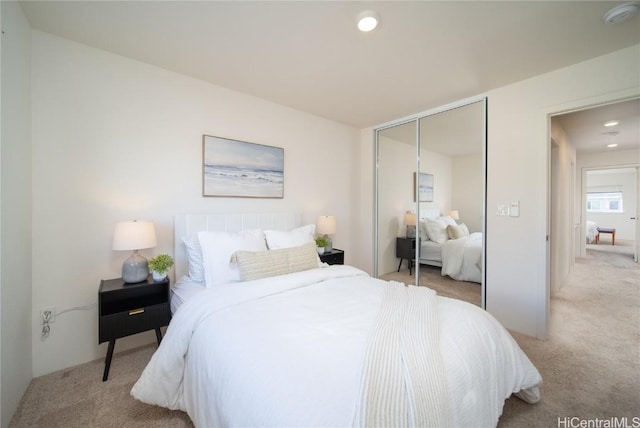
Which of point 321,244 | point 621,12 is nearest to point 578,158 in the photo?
point 621,12

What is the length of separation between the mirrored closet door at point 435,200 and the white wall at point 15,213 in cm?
360

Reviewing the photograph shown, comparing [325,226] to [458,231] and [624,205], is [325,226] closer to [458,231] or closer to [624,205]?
[458,231]

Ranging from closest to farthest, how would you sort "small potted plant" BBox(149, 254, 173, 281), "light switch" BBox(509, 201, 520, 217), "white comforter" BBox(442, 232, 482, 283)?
"small potted plant" BBox(149, 254, 173, 281), "light switch" BBox(509, 201, 520, 217), "white comforter" BBox(442, 232, 482, 283)

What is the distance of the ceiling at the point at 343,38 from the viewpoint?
1.63 metres

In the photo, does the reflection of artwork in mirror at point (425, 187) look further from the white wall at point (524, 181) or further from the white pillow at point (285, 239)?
the white pillow at point (285, 239)

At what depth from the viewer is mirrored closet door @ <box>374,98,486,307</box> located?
119 inches

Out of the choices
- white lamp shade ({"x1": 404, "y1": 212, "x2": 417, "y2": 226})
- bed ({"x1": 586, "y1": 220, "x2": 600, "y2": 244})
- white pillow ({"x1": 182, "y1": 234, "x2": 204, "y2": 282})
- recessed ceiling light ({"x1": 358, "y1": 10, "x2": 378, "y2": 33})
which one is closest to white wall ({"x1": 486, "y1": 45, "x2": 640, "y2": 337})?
white lamp shade ({"x1": 404, "y1": 212, "x2": 417, "y2": 226})

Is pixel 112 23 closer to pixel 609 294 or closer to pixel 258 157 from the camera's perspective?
pixel 258 157

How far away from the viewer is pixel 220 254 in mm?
2098

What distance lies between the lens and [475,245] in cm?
303

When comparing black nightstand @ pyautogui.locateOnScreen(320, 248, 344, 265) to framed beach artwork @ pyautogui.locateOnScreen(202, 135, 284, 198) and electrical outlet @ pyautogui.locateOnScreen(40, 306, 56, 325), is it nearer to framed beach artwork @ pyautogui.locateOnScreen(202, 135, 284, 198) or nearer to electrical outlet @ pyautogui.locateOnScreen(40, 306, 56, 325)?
framed beach artwork @ pyautogui.locateOnScreen(202, 135, 284, 198)

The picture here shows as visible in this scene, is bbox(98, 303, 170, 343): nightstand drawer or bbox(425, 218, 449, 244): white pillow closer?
bbox(98, 303, 170, 343): nightstand drawer

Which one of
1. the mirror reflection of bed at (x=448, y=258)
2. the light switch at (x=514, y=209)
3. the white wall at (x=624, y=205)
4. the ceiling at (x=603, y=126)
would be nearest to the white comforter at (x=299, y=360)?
the light switch at (x=514, y=209)

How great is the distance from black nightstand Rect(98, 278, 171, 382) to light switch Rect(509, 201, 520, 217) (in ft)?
10.7
